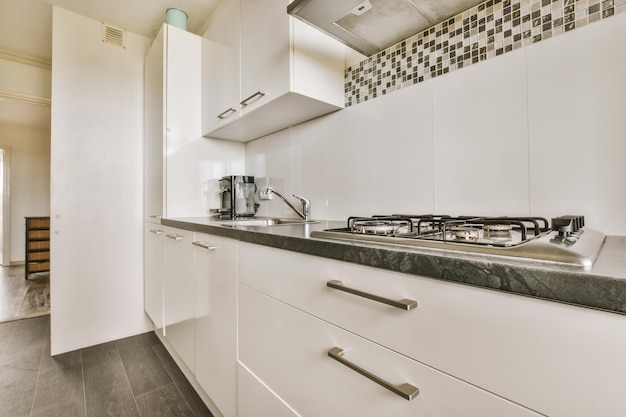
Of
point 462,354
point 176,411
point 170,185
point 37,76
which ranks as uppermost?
point 37,76

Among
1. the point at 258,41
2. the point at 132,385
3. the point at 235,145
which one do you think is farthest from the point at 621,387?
the point at 235,145

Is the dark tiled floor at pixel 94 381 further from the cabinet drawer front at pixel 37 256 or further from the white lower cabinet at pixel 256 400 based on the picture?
the cabinet drawer front at pixel 37 256

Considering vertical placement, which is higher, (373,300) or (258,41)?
(258,41)

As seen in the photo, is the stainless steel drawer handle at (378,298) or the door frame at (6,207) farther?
the door frame at (6,207)

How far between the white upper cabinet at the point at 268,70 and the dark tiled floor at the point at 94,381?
150cm

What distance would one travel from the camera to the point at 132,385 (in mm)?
1655

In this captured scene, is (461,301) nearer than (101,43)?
Yes

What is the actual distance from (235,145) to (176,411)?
5.49 feet

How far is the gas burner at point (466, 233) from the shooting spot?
24.9 inches

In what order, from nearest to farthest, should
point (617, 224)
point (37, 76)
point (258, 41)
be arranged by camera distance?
point (617, 224)
point (258, 41)
point (37, 76)

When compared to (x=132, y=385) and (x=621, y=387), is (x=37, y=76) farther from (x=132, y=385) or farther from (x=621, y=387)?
(x=621, y=387)

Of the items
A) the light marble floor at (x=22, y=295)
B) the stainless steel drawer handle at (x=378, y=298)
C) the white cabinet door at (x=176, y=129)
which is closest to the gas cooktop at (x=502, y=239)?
the stainless steel drawer handle at (x=378, y=298)

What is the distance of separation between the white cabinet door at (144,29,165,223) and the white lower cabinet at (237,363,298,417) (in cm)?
128

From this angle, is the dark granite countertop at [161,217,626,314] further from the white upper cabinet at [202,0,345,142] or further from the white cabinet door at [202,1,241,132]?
the white cabinet door at [202,1,241,132]
